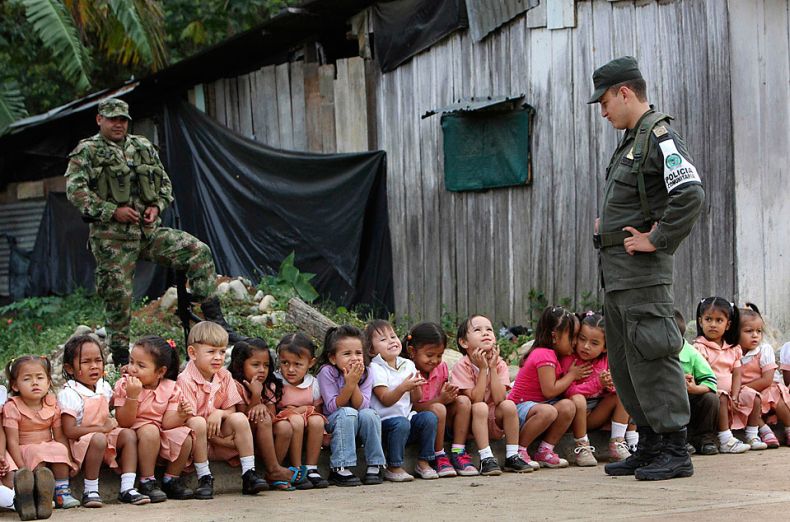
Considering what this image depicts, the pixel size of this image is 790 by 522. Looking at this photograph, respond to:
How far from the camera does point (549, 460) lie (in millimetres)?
7406

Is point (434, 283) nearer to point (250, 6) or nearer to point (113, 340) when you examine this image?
point (113, 340)

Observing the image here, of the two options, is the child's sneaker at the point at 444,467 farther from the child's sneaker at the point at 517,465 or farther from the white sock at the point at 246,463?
the white sock at the point at 246,463

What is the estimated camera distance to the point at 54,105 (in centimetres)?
2161

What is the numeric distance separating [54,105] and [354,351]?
1595 centimetres

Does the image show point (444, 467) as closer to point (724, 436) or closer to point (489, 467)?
point (489, 467)

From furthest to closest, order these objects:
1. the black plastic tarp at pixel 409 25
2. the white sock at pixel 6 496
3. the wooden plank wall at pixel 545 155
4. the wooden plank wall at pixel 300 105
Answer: the wooden plank wall at pixel 300 105, the black plastic tarp at pixel 409 25, the wooden plank wall at pixel 545 155, the white sock at pixel 6 496

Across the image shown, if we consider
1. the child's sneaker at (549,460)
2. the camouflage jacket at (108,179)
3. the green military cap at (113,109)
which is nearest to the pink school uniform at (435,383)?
the child's sneaker at (549,460)

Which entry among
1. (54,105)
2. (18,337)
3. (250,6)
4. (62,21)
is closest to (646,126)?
(18,337)

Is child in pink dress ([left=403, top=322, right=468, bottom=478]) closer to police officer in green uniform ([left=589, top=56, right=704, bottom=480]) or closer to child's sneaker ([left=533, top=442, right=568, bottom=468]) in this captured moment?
child's sneaker ([left=533, top=442, right=568, bottom=468])

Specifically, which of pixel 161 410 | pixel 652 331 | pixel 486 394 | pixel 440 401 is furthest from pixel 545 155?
pixel 161 410

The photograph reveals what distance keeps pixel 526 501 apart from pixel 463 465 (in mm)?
1364

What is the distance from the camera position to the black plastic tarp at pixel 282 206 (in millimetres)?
13445

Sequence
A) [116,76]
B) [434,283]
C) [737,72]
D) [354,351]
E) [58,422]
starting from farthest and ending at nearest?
[116,76]
[434,283]
[737,72]
[354,351]
[58,422]

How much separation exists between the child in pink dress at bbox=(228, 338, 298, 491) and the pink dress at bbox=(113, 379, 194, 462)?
0.43 metres
